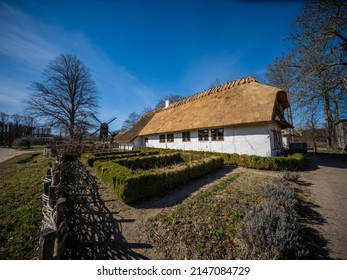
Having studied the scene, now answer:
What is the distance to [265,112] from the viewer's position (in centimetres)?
1040

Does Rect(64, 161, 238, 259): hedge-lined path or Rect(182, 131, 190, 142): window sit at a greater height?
Rect(182, 131, 190, 142): window

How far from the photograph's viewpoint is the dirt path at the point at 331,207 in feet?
10.3

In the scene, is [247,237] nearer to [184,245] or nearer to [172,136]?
[184,245]

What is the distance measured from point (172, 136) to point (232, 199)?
45.6 feet

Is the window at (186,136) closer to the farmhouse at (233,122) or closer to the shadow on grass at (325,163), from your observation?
the farmhouse at (233,122)

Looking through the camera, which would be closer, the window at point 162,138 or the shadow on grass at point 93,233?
the shadow on grass at point 93,233

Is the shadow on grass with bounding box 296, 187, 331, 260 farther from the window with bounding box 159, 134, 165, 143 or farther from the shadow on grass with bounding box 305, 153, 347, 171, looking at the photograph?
the window with bounding box 159, 134, 165, 143

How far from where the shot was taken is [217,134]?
44.6 ft

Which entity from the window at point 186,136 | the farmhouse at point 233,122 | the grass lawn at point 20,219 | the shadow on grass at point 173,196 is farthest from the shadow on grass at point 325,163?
the grass lawn at point 20,219

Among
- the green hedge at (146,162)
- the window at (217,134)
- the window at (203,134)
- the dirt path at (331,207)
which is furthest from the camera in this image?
the window at (203,134)

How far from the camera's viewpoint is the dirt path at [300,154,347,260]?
10.3ft

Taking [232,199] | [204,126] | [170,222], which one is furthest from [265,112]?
[170,222]

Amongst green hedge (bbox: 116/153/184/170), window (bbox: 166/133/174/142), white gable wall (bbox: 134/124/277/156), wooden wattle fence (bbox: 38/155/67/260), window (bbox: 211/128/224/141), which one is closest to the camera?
wooden wattle fence (bbox: 38/155/67/260)

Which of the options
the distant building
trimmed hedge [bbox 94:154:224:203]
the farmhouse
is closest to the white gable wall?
the farmhouse
